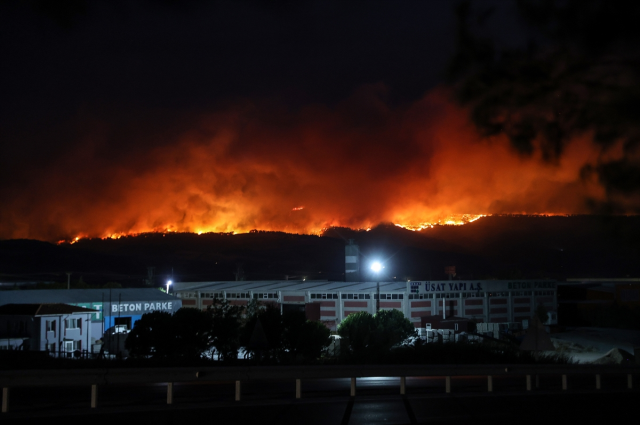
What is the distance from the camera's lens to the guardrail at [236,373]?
11703 millimetres

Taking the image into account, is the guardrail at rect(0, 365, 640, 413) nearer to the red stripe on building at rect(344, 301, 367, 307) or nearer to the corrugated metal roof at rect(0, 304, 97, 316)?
the corrugated metal roof at rect(0, 304, 97, 316)

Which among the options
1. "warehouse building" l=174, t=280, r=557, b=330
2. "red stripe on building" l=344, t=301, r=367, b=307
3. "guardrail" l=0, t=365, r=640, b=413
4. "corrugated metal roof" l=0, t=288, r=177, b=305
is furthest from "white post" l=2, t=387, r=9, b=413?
"red stripe on building" l=344, t=301, r=367, b=307

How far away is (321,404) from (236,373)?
6.12ft

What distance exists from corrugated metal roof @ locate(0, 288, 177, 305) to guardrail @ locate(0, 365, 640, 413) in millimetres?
53863

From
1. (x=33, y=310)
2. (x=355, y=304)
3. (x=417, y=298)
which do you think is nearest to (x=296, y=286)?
(x=355, y=304)

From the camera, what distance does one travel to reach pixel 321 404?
42.9 ft

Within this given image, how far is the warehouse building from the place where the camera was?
74125 mm

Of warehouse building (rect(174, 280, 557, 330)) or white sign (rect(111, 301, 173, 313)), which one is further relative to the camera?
warehouse building (rect(174, 280, 557, 330))

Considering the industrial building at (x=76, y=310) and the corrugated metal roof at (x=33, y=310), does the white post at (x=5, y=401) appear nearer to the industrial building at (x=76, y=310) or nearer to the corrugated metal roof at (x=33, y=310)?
the industrial building at (x=76, y=310)


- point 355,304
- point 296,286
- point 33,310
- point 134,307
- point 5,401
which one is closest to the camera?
point 5,401

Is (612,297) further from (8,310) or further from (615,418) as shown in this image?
(615,418)

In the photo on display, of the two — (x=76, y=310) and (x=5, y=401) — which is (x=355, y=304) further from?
(x=5, y=401)

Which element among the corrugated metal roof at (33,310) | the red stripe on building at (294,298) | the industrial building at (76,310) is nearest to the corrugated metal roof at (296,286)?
the red stripe on building at (294,298)

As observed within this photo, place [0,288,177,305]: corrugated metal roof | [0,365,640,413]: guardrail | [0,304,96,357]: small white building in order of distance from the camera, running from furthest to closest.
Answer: [0,288,177,305]: corrugated metal roof → [0,304,96,357]: small white building → [0,365,640,413]: guardrail
